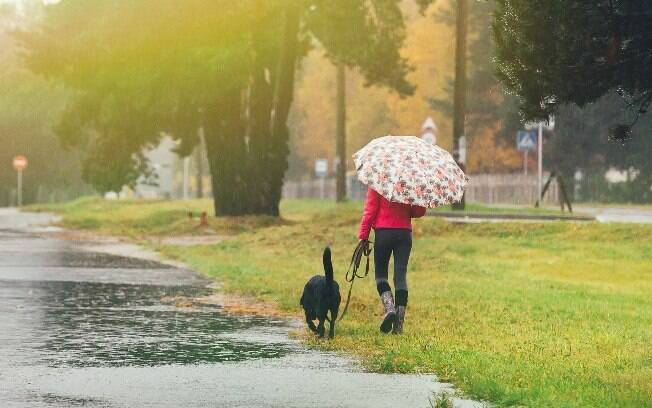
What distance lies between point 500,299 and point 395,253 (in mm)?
4462

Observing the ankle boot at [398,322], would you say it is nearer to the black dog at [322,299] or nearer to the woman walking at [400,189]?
the woman walking at [400,189]

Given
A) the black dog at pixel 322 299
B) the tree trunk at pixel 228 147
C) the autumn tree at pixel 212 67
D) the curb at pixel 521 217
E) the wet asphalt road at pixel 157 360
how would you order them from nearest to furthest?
the wet asphalt road at pixel 157 360, the black dog at pixel 322 299, the curb at pixel 521 217, the autumn tree at pixel 212 67, the tree trunk at pixel 228 147

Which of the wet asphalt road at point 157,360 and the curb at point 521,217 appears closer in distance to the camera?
the wet asphalt road at point 157,360

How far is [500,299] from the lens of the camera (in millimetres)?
17891

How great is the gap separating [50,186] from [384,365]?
9402 cm

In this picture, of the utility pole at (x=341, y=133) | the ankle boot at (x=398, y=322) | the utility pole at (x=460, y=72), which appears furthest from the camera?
the utility pole at (x=341, y=133)

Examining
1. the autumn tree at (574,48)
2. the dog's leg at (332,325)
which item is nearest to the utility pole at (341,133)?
the dog's leg at (332,325)

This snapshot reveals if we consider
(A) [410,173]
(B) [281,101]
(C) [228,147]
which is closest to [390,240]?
(A) [410,173]

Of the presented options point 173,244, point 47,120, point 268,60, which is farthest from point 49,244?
point 47,120

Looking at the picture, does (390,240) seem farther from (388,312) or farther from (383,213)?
(388,312)

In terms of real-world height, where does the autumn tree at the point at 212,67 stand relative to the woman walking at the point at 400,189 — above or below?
above

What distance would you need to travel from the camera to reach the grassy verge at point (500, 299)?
10844 mm

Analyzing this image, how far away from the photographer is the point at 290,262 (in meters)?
25.9

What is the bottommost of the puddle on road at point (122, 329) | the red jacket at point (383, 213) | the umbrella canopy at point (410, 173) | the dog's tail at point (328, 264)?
the puddle on road at point (122, 329)
